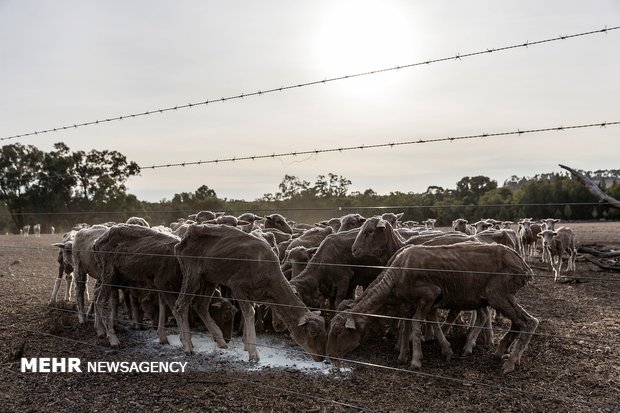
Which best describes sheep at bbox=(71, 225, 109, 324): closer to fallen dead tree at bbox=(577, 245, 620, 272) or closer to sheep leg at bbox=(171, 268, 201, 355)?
sheep leg at bbox=(171, 268, 201, 355)

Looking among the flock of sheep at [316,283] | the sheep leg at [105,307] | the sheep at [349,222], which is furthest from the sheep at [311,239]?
the sheep leg at [105,307]

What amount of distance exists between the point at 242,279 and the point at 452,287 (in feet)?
11.3

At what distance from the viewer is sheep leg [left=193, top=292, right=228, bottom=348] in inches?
371

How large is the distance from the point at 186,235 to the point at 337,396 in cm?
396

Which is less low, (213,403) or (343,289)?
(343,289)

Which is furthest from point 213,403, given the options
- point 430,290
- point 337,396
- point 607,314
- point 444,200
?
point 607,314

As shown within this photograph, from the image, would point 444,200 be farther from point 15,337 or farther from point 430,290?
point 15,337

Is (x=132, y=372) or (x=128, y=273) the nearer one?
(x=132, y=372)

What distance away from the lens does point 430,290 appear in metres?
9.01

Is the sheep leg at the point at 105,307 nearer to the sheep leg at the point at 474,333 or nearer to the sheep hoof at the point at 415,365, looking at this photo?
the sheep hoof at the point at 415,365

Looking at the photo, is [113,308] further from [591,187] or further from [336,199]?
[591,187]

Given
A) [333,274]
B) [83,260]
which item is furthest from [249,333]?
[83,260]

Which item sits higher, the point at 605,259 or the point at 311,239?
the point at 311,239

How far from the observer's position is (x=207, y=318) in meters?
9.59
